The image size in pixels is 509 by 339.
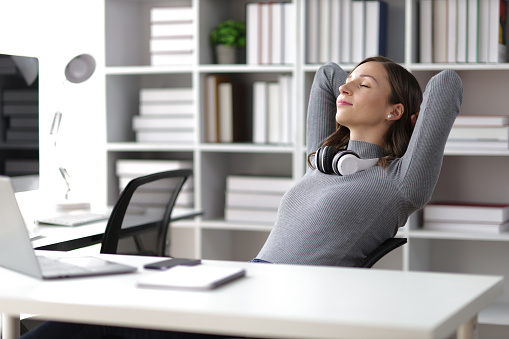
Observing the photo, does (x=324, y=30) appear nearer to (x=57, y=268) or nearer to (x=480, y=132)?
(x=480, y=132)

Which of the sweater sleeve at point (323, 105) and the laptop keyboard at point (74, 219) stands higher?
the sweater sleeve at point (323, 105)

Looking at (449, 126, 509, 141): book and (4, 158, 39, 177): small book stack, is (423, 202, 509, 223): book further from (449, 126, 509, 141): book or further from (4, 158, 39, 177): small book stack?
(4, 158, 39, 177): small book stack

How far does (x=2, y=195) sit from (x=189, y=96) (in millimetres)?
2100

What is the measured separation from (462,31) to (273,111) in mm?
911

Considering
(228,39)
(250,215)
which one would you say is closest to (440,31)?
(228,39)

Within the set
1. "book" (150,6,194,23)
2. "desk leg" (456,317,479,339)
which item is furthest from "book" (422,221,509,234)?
"desk leg" (456,317,479,339)

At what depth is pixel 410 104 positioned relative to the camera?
2324 millimetres

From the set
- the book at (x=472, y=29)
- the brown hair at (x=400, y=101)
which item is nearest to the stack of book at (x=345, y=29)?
the book at (x=472, y=29)

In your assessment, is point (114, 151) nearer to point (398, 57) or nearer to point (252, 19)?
point (252, 19)

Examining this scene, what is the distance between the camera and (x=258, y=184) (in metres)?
3.55

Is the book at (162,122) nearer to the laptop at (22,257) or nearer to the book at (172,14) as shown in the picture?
the book at (172,14)

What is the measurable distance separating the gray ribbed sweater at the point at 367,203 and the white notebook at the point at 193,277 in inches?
18.2

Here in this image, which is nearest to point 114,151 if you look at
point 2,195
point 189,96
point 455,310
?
point 189,96

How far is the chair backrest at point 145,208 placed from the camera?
2.37 m
